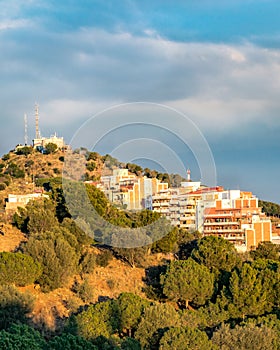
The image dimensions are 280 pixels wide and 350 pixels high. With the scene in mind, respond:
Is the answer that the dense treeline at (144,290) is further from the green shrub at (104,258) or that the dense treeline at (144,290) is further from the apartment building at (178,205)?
the apartment building at (178,205)

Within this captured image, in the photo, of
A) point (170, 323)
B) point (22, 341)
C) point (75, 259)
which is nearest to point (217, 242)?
point (75, 259)

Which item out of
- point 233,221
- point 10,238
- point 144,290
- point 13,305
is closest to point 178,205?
point 233,221

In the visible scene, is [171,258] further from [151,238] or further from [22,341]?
[22,341]

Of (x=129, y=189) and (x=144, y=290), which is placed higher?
(x=129, y=189)

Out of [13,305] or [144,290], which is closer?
[13,305]

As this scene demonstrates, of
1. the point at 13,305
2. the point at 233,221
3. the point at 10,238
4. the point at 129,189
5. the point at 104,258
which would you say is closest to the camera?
the point at 13,305

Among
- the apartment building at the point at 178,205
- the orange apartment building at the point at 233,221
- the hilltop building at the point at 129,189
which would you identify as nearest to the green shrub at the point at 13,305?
the hilltop building at the point at 129,189

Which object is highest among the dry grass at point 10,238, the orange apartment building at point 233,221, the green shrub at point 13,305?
the orange apartment building at point 233,221

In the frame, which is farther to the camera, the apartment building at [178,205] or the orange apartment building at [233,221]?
the orange apartment building at [233,221]

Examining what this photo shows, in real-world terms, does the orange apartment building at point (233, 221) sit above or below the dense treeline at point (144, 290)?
above

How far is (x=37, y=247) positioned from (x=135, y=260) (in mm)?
5643

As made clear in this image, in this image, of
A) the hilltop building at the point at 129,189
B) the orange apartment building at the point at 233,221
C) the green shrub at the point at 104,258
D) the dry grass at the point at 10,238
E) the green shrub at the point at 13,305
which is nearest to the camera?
the green shrub at the point at 13,305

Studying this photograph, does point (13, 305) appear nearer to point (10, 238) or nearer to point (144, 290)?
point (144, 290)

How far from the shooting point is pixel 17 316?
2362 cm
